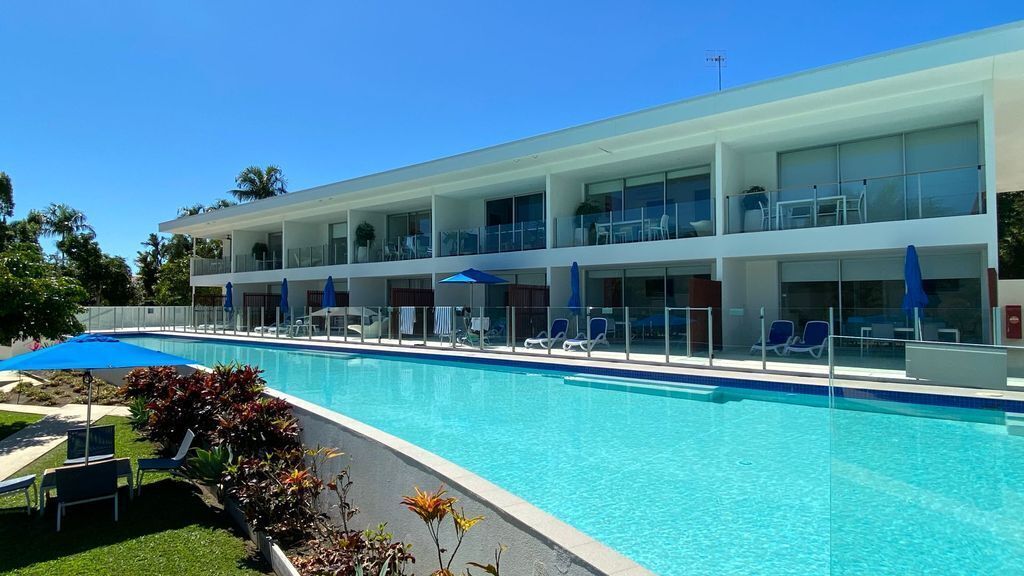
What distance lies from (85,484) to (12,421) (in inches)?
220

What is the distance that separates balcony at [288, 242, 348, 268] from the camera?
25125mm

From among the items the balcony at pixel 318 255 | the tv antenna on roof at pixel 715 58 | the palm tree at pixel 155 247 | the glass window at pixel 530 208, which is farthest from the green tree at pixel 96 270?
the tv antenna on roof at pixel 715 58

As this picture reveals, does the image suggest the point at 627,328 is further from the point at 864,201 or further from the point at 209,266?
the point at 209,266

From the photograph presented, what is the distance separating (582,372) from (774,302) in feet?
22.3

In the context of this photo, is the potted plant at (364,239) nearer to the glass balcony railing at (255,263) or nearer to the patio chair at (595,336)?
the glass balcony railing at (255,263)

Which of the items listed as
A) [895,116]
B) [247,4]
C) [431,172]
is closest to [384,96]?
[431,172]

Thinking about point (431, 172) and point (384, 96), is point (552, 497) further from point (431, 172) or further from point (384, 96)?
point (384, 96)

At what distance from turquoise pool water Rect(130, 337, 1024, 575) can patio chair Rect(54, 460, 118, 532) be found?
3209mm

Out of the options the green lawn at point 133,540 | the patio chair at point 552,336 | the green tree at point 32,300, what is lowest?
the green lawn at point 133,540

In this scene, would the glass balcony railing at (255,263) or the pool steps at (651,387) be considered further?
the glass balcony railing at (255,263)

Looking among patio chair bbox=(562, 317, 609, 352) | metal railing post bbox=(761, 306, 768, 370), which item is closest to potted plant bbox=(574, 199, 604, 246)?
patio chair bbox=(562, 317, 609, 352)

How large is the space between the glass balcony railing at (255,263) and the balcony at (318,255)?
1515 millimetres

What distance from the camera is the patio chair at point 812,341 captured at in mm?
11867

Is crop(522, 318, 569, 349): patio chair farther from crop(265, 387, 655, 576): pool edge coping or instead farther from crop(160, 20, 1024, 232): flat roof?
crop(265, 387, 655, 576): pool edge coping
